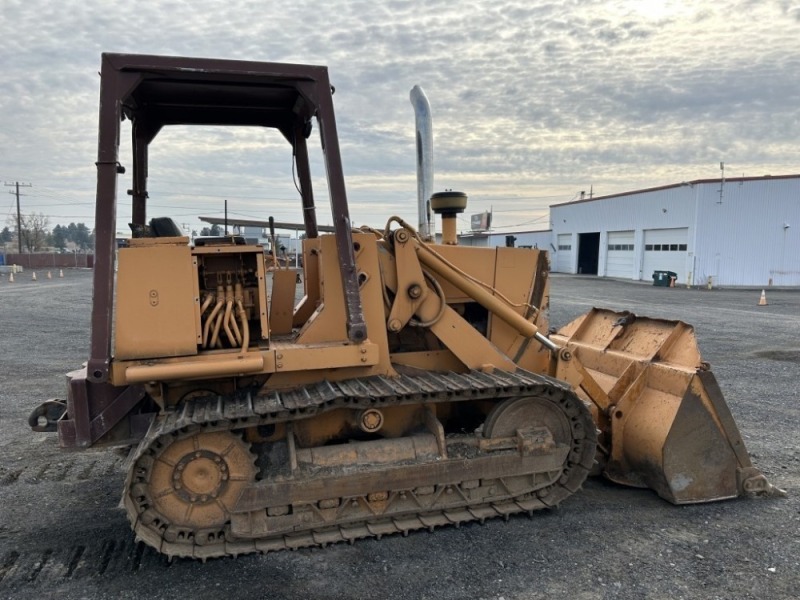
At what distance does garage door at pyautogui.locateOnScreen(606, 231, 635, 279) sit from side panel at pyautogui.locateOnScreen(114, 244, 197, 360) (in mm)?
35294

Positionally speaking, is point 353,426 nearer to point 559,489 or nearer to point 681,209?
point 559,489

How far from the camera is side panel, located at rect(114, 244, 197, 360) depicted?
3.60m

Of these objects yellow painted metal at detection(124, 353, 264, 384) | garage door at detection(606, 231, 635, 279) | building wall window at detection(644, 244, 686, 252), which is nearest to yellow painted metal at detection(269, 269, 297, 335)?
yellow painted metal at detection(124, 353, 264, 384)

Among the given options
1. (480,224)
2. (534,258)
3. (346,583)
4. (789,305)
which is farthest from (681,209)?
(346,583)

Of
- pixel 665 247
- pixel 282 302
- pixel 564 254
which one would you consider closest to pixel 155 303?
pixel 282 302

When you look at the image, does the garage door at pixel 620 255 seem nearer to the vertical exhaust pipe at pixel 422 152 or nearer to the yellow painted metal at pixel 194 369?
the vertical exhaust pipe at pixel 422 152

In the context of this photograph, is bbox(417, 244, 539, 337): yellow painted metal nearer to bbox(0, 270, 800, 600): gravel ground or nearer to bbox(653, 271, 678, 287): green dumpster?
bbox(0, 270, 800, 600): gravel ground

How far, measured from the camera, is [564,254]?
4453cm

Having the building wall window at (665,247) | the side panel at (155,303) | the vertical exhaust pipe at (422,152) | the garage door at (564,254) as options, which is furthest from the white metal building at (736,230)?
the side panel at (155,303)

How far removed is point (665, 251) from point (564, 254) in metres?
12.0

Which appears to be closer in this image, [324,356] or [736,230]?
[324,356]

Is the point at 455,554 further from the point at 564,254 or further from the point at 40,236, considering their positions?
the point at 40,236

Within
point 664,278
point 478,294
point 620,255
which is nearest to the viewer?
point 478,294

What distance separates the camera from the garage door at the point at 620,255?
36094 millimetres
